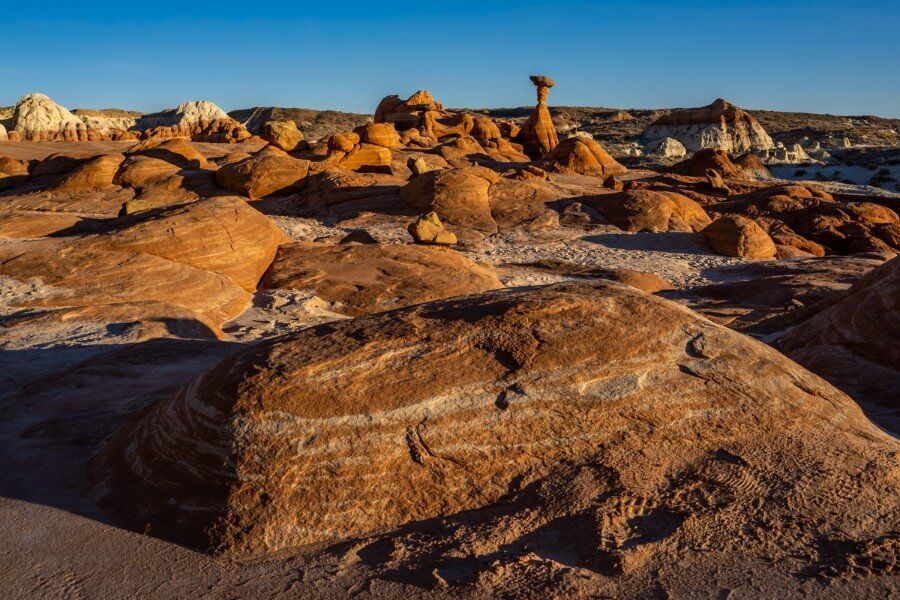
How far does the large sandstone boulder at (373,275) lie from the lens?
985 cm

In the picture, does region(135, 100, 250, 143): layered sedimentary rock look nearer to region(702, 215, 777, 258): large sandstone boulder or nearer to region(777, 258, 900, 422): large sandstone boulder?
region(702, 215, 777, 258): large sandstone boulder

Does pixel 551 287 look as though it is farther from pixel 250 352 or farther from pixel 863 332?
pixel 863 332

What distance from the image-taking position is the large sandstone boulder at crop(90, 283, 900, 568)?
11.0 feet

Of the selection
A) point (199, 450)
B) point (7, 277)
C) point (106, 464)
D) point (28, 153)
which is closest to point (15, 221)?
point (7, 277)

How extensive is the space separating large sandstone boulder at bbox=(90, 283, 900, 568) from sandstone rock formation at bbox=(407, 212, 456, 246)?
378 inches

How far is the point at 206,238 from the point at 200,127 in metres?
31.1

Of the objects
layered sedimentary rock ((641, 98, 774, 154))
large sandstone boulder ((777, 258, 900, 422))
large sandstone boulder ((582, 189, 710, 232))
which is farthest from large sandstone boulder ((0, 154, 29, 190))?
layered sedimentary rock ((641, 98, 774, 154))

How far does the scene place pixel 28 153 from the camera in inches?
1024

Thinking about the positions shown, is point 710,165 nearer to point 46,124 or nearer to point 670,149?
point 670,149

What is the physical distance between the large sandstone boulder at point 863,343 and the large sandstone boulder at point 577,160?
2050cm

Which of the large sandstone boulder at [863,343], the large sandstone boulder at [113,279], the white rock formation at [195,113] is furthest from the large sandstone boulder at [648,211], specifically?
the white rock formation at [195,113]

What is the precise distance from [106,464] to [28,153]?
2624 centimetres

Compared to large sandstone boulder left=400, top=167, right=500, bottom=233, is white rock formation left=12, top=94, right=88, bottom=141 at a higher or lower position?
higher

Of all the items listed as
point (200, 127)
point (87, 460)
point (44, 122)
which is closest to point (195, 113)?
point (200, 127)
